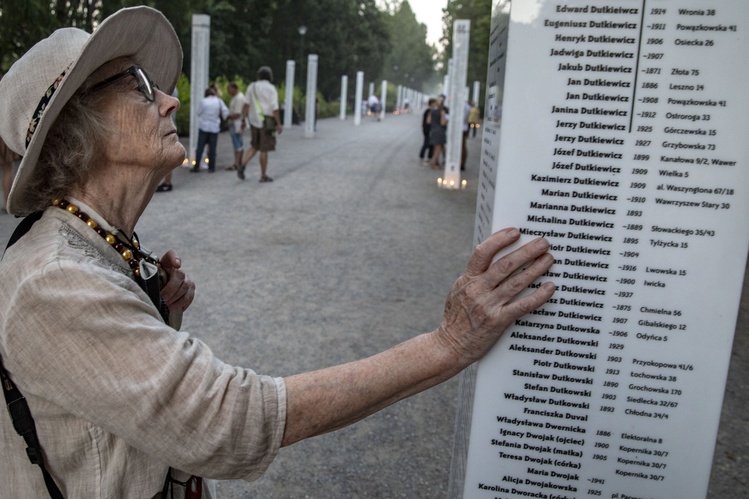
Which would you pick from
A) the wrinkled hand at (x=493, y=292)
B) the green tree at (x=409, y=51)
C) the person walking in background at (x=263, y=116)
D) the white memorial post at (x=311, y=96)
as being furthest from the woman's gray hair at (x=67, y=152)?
the green tree at (x=409, y=51)

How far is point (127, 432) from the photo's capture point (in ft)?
4.16

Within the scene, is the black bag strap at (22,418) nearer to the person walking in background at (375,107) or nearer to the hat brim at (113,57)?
the hat brim at (113,57)

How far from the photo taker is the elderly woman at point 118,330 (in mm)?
1264

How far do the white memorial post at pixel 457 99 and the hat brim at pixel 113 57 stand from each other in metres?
11.2

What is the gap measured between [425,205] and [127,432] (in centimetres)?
1078

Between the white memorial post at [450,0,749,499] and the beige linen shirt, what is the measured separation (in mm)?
593

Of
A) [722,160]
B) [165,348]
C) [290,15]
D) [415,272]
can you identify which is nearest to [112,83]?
[165,348]

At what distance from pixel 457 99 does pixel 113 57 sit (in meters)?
12.0

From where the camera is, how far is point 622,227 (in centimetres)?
151

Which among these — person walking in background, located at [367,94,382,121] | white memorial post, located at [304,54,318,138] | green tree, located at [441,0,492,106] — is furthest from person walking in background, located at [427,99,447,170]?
person walking in background, located at [367,94,382,121]

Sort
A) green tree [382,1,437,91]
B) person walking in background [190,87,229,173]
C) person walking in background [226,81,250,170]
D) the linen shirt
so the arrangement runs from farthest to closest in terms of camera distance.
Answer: green tree [382,1,437,91], person walking in background [226,81,250,170], person walking in background [190,87,229,173], the linen shirt

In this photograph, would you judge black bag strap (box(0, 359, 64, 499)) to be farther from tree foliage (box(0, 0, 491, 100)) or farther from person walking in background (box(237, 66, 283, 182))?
tree foliage (box(0, 0, 491, 100))

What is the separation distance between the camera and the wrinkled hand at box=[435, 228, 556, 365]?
4.85 feet

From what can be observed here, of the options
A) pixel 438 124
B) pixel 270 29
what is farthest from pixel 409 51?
pixel 438 124
